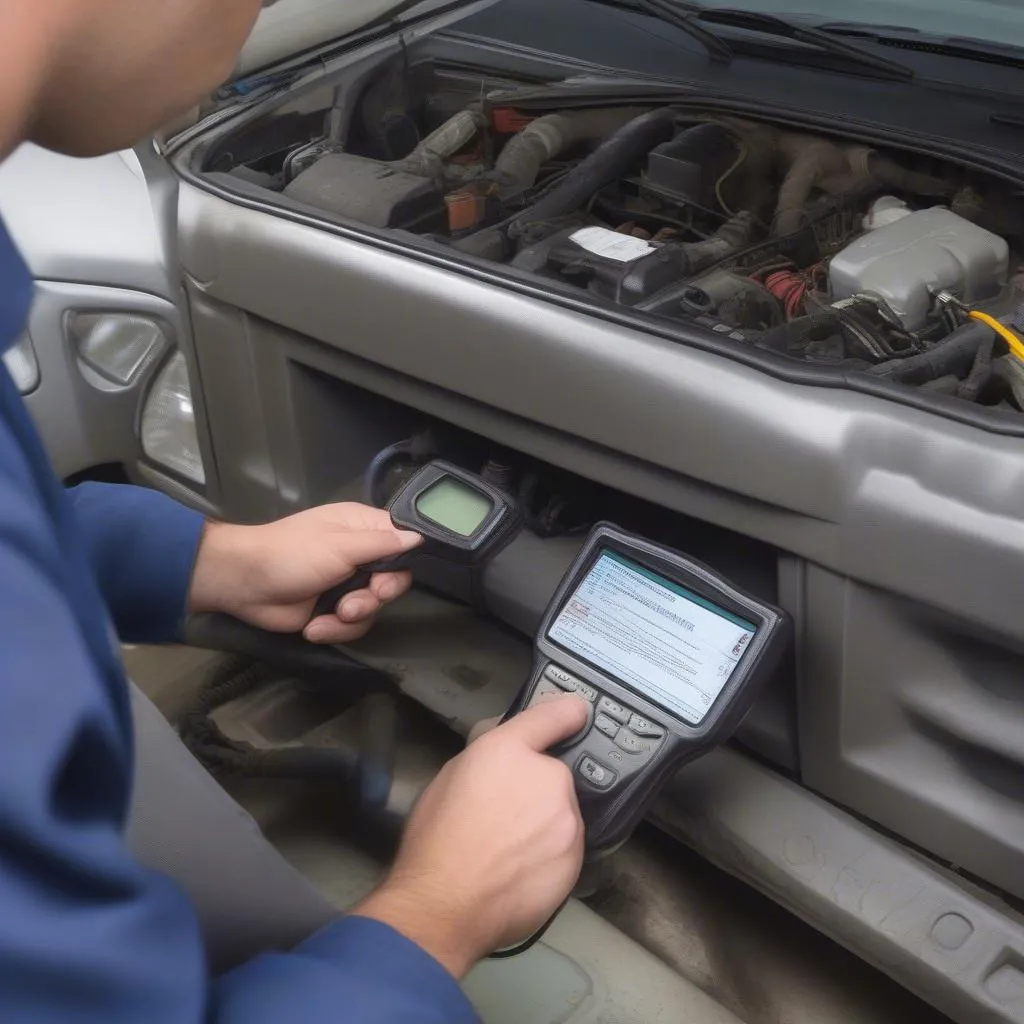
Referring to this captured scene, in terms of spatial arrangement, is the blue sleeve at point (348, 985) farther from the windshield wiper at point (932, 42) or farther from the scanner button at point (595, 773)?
the windshield wiper at point (932, 42)

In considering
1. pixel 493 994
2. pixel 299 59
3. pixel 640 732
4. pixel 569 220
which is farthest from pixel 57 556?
pixel 299 59

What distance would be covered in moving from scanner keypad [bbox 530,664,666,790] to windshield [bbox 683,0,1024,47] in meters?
0.77

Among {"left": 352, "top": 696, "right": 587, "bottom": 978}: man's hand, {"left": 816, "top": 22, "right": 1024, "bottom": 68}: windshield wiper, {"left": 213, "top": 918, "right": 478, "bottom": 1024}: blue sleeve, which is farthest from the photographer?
{"left": 816, "top": 22, "right": 1024, "bottom": 68}: windshield wiper

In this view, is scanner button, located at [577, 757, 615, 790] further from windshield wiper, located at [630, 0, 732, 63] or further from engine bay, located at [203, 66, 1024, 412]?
windshield wiper, located at [630, 0, 732, 63]

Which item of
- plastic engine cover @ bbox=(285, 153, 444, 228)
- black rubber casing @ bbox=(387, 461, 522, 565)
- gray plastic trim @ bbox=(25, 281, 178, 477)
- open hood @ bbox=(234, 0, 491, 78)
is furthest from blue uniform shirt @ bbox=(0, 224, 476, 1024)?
open hood @ bbox=(234, 0, 491, 78)

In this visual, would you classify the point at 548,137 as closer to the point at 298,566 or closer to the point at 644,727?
the point at 298,566

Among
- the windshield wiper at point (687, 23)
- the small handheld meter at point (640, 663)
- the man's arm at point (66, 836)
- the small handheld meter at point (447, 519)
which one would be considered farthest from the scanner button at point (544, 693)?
the windshield wiper at point (687, 23)

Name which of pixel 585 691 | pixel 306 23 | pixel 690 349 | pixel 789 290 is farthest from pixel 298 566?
pixel 306 23

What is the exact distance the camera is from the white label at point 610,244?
912 mm

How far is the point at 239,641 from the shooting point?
1.06 meters

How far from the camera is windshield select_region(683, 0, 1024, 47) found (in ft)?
3.72

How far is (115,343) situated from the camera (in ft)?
4.11

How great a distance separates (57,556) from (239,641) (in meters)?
0.63

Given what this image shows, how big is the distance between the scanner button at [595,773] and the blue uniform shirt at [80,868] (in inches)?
9.6
